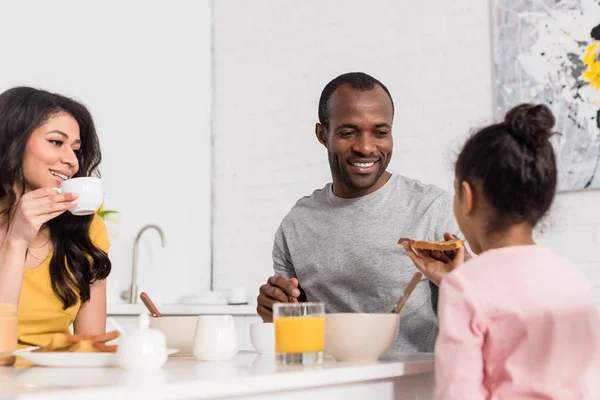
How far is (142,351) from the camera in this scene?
3.89 ft

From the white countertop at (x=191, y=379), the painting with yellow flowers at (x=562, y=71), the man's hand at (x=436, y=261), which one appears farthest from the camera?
the painting with yellow flowers at (x=562, y=71)

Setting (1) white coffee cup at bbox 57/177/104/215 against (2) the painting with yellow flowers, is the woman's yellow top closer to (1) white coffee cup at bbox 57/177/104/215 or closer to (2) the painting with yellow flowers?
(1) white coffee cup at bbox 57/177/104/215

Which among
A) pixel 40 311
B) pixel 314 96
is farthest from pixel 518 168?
pixel 314 96

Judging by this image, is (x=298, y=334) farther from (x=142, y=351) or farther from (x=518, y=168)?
(x=518, y=168)

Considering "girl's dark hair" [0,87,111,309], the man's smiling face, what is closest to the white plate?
"girl's dark hair" [0,87,111,309]

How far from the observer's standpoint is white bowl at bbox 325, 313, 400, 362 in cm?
138

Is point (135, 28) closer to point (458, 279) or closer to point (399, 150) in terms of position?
point (399, 150)

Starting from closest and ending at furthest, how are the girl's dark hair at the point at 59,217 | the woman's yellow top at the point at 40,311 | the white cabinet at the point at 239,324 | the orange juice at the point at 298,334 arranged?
the orange juice at the point at 298,334 < the woman's yellow top at the point at 40,311 < the girl's dark hair at the point at 59,217 < the white cabinet at the point at 239,324

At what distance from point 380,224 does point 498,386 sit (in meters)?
0.88

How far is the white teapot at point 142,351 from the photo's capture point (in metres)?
1.18

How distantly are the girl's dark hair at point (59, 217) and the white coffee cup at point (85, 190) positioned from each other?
0.24 m

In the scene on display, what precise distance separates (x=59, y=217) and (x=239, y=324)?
1.61m

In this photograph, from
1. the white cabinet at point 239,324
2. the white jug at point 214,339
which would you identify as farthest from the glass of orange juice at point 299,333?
the white cabinet at point 239,324

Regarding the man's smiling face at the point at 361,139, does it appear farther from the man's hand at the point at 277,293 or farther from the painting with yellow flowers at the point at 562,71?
the painting with yellow flowers at the point at 562,71
